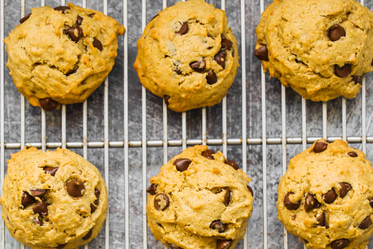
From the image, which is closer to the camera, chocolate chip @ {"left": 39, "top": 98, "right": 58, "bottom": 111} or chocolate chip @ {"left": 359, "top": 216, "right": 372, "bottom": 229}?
chocolate chip @ {"left": 359, "top": 216, "right": 372, "bottom": 229}

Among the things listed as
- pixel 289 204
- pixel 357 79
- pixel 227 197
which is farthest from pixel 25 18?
pixel 357 79

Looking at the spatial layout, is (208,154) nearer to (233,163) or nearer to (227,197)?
(233,163)

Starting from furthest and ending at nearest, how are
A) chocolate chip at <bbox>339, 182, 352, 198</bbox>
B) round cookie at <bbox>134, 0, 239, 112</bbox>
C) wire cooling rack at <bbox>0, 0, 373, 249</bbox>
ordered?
wire cooling rack at <bbox>0, 0, 373, 249</bbox> → round cookie at <bbox>134, 0, 239, 112</bbox> → chocolate chip at <bbox>339, 182, 352, 198</bbox>

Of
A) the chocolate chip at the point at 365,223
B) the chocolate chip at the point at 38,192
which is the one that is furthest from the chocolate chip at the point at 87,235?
the chocolate chip at the point at 365,223

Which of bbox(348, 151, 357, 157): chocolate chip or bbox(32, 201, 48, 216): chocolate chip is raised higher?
bbox(348, 151, 357, 157): chocolate chip

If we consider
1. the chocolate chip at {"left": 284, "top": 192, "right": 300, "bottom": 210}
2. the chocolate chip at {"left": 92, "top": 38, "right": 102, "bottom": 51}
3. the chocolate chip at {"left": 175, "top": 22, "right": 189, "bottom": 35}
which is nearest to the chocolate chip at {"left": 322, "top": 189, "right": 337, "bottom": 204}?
the chocolate chip at {"left": 284, "top": 192, "right": 300, "bottom": 210}

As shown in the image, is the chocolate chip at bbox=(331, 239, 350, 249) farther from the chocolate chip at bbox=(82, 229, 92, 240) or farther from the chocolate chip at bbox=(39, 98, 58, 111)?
the chocolate chip at bbox=(39, 98, 58, 111)

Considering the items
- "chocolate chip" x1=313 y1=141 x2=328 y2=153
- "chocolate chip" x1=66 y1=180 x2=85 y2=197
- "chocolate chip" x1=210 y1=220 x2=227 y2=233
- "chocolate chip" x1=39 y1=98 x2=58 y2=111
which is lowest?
"chocolate chip" x1=210 y1=220 x2=227 y2=233

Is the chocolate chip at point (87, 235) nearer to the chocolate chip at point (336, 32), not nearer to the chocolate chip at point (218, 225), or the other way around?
the chocolate chip at point (218, 225)
